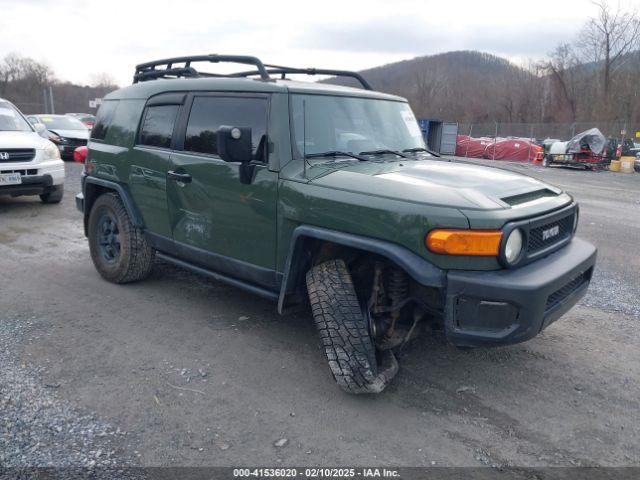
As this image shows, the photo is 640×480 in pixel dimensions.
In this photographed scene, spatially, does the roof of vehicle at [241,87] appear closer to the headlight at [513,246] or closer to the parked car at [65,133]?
the headlight at [513,246]

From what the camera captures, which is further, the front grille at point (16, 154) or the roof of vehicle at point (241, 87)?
the front grille at point (16, 154)

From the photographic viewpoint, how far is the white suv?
8.12m

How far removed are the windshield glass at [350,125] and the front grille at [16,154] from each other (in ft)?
21.4

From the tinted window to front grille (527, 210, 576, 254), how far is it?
298 cm

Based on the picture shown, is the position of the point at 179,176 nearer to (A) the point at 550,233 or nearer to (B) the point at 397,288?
(B) the point at 397,288

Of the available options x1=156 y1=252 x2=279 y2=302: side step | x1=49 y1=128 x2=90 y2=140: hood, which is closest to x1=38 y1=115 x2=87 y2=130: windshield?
x1=49 y1=128 x2=90 y2=140: hood

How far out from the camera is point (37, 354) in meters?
3.65

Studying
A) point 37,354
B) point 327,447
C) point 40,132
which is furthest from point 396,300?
point 40,132

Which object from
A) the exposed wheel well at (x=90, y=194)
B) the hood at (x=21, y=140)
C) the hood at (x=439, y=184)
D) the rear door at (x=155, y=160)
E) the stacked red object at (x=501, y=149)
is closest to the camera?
the hood at (x=439, y=184)

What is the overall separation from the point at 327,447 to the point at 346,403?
0.44 meters

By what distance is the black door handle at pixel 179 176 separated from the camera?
4.07 metres

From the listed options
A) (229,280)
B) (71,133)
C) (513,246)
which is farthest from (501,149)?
(513,246)

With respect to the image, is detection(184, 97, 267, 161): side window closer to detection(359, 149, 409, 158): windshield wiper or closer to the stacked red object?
detection(359, 149, 409, 158): windshield wiper

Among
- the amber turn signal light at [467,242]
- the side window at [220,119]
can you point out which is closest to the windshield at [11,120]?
the side window at [220,119]
